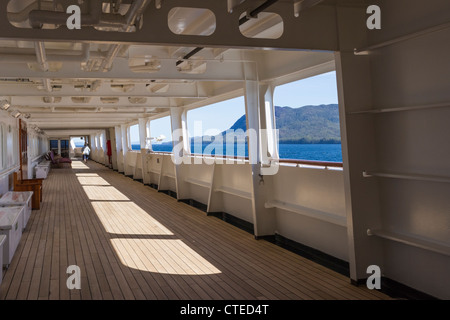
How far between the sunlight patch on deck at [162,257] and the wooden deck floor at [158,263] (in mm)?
10

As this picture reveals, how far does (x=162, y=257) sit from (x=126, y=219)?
107 inches

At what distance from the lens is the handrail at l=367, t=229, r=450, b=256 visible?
118 inches

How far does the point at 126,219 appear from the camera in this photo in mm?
7375

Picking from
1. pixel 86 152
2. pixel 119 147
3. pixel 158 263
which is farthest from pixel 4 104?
pixel 86 152

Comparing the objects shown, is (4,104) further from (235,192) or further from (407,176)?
(407,176)

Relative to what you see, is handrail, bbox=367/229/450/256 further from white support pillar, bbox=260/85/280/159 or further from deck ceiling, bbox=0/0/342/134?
white support pillar, bbox=260/85/280/159

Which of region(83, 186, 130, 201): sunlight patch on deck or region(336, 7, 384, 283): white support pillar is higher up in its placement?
region(336, 7, 384, 283): white support pillar

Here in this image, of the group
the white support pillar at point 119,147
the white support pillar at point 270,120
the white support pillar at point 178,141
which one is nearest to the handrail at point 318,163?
the white support pillar at point 270,120

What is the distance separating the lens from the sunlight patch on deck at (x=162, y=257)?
4.35m

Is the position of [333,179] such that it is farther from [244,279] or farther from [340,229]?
[244,279]

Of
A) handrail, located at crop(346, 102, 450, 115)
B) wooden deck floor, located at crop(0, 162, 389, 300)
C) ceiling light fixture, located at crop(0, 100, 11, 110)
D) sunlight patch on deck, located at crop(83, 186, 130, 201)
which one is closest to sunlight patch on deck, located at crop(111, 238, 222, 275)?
wooden deck floor, located at crop(0, 162, 389, 300)

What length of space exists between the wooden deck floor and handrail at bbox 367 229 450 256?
18.7 inches

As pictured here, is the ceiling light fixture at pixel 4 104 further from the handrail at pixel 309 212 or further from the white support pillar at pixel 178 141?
the handrail at pixel 309 212
